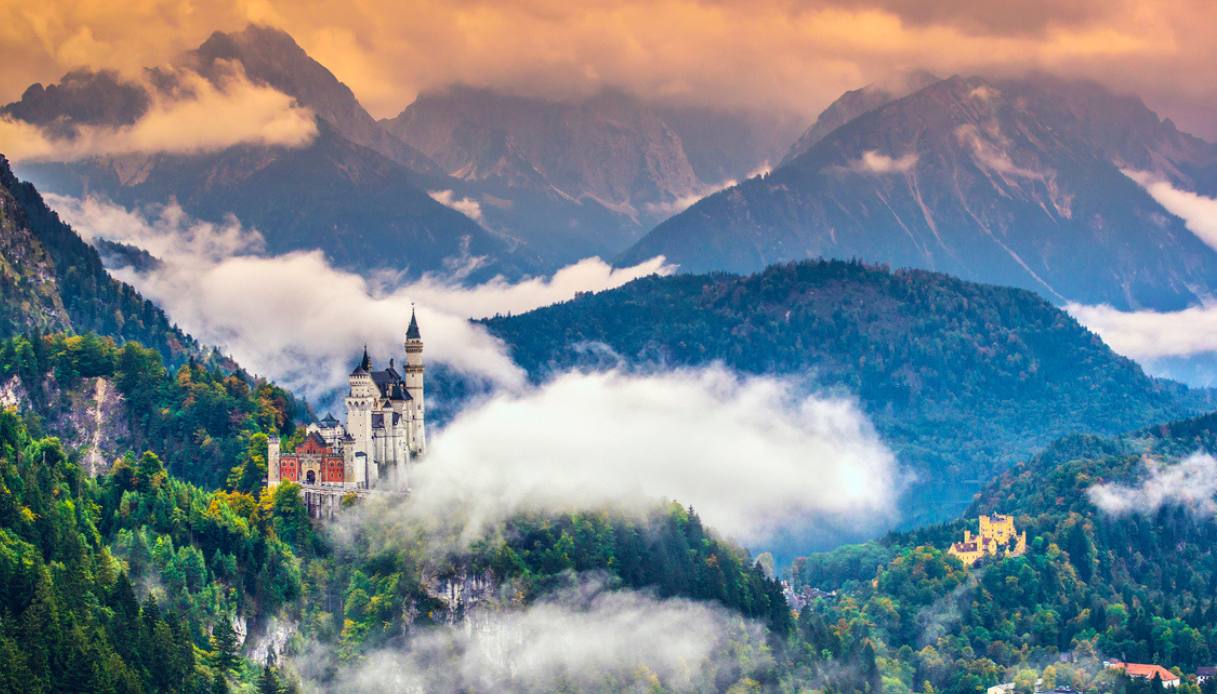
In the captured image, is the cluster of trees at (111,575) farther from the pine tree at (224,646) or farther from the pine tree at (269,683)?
the pine tree at (269,683)

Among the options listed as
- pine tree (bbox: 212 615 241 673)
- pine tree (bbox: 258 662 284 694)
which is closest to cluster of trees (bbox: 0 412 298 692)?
pine tree (bbox: 212 615 241 673)

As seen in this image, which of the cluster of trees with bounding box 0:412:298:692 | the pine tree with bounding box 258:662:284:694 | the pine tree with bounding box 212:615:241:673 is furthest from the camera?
the pine tree with bounding box 258:662:284:694

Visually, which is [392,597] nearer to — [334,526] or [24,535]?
[334,526]

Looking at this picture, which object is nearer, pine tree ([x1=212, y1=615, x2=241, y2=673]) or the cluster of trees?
the cluster of trees

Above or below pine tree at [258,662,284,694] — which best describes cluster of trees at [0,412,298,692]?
above

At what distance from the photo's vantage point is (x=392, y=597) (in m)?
198

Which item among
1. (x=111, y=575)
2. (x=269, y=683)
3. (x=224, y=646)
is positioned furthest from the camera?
(x=224, y=646)

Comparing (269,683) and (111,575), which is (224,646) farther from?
(111,575)

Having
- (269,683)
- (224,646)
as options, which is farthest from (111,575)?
(269,683)

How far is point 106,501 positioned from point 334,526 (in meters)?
17.3

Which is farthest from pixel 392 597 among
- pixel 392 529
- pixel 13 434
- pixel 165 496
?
pixel 13 434

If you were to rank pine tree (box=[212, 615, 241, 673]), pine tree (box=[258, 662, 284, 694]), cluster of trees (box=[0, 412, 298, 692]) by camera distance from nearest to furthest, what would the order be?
1. cluster of trees (box=[0, 412, 298, 692])
2. pine tree (box=[212, 615, 241, 673])
3. pine tree (box=[258, 662, 284, 694])

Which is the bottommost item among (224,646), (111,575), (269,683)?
(269,683)

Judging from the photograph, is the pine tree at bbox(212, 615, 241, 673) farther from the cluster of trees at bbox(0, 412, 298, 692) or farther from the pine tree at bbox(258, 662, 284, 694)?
the pine tree at bbox(258, 662, 284, 694)
